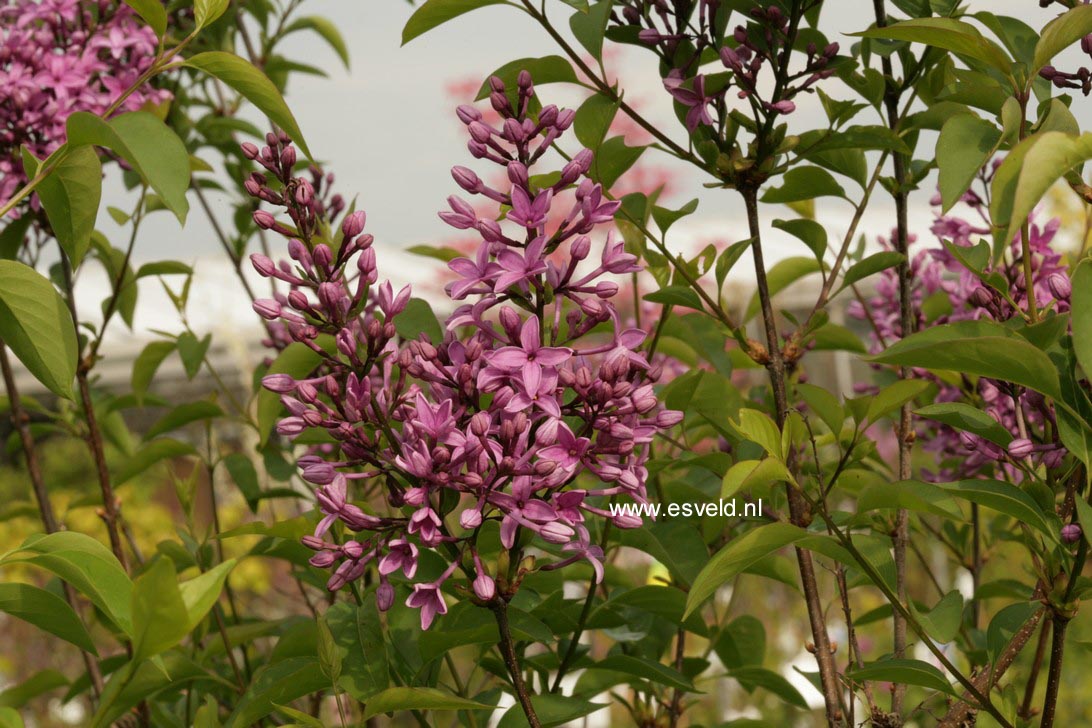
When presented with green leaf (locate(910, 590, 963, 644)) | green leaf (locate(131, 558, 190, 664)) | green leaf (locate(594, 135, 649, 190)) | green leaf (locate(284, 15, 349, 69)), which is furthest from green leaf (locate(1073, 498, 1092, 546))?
green leaf (locate(284, 15, 349, 69))

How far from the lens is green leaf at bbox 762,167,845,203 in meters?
1.27

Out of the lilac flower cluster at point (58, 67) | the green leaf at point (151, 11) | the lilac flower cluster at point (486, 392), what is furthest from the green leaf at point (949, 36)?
the lilac flower cluster at point (58, 67)

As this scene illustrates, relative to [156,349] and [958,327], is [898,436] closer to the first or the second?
[958,327]

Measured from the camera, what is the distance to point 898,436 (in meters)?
1.31

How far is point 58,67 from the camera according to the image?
61.7 inches

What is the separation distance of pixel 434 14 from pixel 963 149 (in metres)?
0.51

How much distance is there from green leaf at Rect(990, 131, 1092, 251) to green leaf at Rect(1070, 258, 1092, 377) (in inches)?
3.2

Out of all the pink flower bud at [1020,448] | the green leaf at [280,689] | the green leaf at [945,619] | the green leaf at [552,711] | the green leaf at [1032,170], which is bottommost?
the green leaf at [552,711]

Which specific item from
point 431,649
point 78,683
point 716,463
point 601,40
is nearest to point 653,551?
point 716,463

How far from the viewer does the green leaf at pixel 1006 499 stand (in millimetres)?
910

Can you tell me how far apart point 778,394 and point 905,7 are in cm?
44

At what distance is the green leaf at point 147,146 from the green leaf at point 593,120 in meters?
0.39

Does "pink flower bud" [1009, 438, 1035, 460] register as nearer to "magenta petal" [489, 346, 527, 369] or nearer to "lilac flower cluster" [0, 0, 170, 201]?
"magenta petal" [489, 346, 527, 369]

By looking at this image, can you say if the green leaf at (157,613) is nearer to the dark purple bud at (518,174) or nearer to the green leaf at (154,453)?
the dark purple bud at (518,174)
